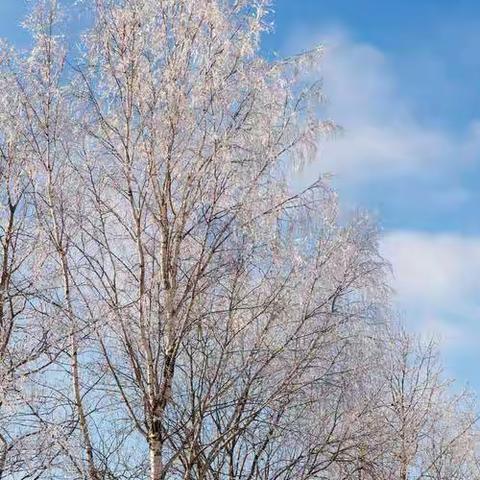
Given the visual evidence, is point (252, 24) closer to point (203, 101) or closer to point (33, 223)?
point (203, 101)

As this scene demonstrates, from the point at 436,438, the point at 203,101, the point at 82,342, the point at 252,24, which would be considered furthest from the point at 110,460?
the point at 436,438

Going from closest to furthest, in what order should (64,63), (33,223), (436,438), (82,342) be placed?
1. (82,342)
2. (64,63)
3. (33,223)
4. (436,438)

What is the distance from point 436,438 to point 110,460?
31.4ft

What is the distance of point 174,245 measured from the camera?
30.7 feet

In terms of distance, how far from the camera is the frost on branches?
919 centimetres

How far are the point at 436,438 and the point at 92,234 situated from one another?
36.6 ft

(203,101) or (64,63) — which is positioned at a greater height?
(64,63)

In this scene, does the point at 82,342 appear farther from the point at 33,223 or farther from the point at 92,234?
the point at 33,223

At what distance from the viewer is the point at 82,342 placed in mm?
9219

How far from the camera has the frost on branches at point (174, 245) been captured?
9.19m

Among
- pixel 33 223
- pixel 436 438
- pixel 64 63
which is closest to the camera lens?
pixel 64 63

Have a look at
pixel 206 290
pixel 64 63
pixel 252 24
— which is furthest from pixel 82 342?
pixel 252 24

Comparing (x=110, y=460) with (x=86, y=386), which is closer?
(x=86, y=386)

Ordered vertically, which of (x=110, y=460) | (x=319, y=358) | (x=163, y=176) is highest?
(x=163, y=176)
